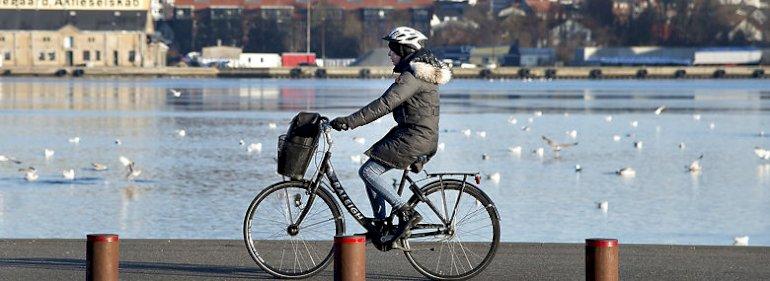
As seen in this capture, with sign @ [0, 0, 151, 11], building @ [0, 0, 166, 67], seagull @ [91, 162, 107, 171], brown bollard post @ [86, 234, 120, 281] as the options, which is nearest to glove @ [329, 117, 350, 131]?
brown bollard post @ [86, 234, 120, 281]

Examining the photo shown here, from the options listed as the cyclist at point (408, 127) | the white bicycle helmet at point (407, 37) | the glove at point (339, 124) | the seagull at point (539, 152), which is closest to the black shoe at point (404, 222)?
the cyclist at point (408, 127)

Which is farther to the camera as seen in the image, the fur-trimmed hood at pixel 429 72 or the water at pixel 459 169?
the water at pixel 459 169

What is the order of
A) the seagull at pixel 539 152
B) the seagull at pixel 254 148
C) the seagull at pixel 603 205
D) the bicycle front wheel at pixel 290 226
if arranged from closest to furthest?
1. the bicycle front wheel at pixel 290 226
2. the seagull at pixel 603 205
3. the seagull at pixel 539 152
4. the seagull at pixel 254 148

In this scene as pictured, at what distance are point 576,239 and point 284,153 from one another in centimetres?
838

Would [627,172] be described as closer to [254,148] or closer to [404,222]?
[254,148]

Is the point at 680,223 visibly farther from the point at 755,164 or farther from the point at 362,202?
the point at 755,164

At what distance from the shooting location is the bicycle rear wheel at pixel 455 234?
432 inches

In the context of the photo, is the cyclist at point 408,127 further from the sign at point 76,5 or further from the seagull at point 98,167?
the sign at point 76,5

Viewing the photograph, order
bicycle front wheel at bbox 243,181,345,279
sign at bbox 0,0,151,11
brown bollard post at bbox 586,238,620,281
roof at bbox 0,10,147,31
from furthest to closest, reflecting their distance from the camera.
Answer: sign at bbox 0,0,151,11 < roof at bbox 0,10,147,31 < bicycle front wheel at bbox 243,181,345,279 < brown bollard post at bbox 586,238,620,281

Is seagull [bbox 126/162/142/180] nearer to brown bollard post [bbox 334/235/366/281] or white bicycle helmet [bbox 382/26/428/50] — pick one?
white bicycle helmet [bbox 382/26/428/50]

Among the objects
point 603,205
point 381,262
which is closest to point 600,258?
point 381,262

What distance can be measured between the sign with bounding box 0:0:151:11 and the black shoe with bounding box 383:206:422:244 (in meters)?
146

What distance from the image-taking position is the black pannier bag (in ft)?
35.7

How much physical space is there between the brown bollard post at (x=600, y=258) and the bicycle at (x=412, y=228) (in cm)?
166
